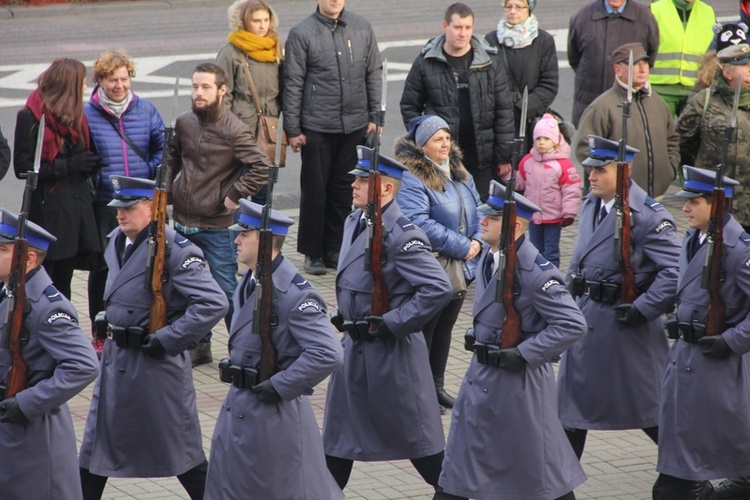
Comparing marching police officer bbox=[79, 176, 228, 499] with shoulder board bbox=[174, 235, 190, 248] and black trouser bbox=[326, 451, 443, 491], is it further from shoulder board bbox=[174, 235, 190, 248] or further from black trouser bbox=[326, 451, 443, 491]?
black trouser bbox=[326, 451, 443, 491]

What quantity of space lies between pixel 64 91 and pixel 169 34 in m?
12.2

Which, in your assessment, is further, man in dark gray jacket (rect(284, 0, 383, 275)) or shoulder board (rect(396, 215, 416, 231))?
man in dark gray jacket (rect(284, 0, 383, 275))

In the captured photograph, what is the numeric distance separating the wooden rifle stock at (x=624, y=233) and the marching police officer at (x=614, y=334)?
0.13 ft

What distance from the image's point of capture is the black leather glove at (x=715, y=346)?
7.11 m

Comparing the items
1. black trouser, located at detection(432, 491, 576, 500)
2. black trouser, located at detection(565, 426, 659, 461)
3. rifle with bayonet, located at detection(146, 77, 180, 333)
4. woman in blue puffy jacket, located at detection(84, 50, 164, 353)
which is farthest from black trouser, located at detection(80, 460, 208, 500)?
woman in blue puffy jacket, located at detection(84, 50, 164, 353)

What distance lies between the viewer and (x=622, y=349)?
8.05 m

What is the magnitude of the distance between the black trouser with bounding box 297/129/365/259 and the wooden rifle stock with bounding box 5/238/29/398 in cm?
526

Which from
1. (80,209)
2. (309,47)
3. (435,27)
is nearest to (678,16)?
(309,47)

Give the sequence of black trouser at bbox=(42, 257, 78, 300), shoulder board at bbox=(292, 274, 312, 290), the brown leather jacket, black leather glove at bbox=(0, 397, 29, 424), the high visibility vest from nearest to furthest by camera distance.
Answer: black leather glove at bbox=(0, 397, 29, 424) → shoulder board at bbox=(292, 274, 312, 290) → black trouser at bbox=(42, 257, 78, 300) → the brown leather jacket → the high visibility vest

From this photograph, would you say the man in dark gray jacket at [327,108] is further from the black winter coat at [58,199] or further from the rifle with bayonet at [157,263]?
the rifle with bayonet at [157,263]

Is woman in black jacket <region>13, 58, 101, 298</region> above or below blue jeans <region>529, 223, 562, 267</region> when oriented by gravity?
above

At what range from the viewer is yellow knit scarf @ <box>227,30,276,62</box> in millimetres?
11086

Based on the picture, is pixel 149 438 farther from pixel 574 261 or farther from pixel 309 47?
pixel 309 47

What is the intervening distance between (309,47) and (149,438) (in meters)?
4.79
